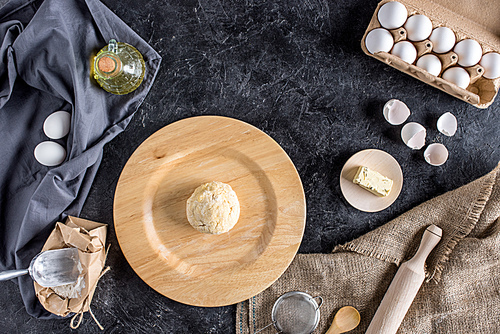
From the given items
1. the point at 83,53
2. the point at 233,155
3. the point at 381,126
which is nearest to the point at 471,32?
the point at 381,126

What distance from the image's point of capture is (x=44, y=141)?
148cm

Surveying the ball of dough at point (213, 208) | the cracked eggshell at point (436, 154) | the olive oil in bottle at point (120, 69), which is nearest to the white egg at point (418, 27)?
the cracked eggshell at point (436, 154)

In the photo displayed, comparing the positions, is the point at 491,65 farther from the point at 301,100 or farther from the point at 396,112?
the point at 301,100

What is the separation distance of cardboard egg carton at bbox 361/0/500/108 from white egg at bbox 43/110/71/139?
52.8 inches

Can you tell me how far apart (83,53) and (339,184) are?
125 centimetres

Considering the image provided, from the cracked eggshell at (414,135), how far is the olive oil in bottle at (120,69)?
1.21 meters

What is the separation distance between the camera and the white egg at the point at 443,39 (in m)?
Answer: 1.44

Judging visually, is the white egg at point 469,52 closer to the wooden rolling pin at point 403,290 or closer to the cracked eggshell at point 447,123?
the cracked eggshell at point 447,123

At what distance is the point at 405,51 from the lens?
4.75ft

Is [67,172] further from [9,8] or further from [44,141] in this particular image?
[9,8]

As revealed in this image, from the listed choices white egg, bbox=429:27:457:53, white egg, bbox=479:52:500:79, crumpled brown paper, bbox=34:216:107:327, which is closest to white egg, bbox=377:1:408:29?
white egg, bbox=429:27:457:53

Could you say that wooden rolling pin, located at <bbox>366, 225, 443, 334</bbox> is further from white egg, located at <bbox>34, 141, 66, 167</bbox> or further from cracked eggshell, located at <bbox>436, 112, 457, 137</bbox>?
white egg, located at <bbox>34, 141, 66, 167</bbox>

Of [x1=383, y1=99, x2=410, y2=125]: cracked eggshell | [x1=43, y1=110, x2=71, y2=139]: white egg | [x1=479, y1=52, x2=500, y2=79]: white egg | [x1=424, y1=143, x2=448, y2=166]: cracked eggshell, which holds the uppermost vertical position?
[x1=479, y1=52, x2=500, y2=79]: white egg

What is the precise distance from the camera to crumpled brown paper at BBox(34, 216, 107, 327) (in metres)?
1.36
